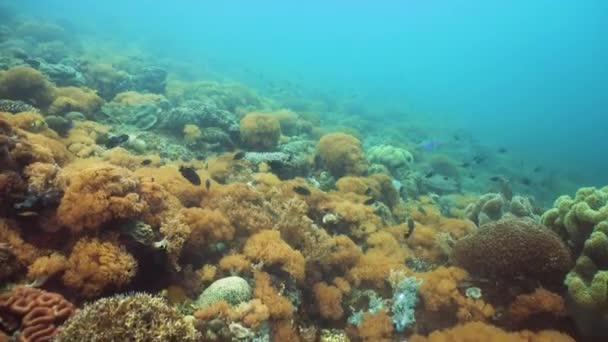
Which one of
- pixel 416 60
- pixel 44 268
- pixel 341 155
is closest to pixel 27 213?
pixel 44 268

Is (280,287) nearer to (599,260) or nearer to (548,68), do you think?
(599,260)

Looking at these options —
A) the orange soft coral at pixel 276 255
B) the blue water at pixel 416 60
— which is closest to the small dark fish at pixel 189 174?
the orange soft coral at pixel 276 255

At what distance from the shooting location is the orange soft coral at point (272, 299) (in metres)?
5.23

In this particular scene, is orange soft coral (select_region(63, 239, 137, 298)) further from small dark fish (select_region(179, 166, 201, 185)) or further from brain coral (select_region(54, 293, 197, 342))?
small dark fish (select_region(179, 166, 201, 185))

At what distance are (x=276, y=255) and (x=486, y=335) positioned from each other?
121 inches

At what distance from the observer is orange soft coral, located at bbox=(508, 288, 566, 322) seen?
5.38m

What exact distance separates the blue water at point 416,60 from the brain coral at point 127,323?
112ft

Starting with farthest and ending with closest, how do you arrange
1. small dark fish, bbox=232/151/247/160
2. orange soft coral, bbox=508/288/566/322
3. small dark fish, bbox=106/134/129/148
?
small dark fish, bbox=106/134/129/148
small dark fish, bbox=232/151/247/160
orange soft coral, bbox=508/288/566/322

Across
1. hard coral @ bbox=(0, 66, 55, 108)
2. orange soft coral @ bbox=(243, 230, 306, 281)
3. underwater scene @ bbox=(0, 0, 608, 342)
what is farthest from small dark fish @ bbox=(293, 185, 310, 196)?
hard coral @ bbox=(0, 66, 55, 108)

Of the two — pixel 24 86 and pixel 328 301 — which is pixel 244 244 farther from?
pixel 24 86

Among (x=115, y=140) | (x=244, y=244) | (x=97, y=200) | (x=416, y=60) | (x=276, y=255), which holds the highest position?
(x=97, y=200)

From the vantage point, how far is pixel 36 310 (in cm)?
396

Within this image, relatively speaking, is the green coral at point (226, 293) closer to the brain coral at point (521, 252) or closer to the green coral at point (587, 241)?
the brain coral at point (521, 252)

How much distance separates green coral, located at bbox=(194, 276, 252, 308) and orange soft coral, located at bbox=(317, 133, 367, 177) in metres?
7.05
